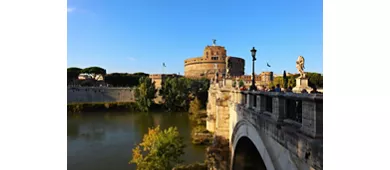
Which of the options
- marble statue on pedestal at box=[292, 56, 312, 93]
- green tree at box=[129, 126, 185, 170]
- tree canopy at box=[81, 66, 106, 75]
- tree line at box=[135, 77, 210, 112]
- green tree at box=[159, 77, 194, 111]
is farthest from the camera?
tree canopy at box=[81, 66, 106, 75]

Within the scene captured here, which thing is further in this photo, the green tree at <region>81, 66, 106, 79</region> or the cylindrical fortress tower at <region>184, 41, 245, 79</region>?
the green tree at <region>81, 66, 106, 79</region>

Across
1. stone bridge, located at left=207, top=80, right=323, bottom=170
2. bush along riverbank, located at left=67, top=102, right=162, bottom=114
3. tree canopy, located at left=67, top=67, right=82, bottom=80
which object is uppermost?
tree canopy, located at left=67, top=67, right=82, bottom=80

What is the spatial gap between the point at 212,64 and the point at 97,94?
24.5 m

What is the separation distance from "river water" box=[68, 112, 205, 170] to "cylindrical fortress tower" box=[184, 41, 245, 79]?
864 inches

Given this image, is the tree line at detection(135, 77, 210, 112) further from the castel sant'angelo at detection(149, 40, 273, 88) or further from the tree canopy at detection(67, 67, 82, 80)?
the tree canopy at detection(67, 67, 82, 80)

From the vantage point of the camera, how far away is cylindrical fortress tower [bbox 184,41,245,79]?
5528 centimetres

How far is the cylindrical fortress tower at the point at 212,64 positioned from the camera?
55281 millimetres

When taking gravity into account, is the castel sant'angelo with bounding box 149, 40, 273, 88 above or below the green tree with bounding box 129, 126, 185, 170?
above

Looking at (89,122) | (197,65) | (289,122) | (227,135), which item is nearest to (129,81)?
(197,65)

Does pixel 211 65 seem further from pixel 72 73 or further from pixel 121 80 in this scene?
pixel 72 73

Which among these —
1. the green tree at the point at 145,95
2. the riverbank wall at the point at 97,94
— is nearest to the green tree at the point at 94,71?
the riverbank wall at the point at 97,94

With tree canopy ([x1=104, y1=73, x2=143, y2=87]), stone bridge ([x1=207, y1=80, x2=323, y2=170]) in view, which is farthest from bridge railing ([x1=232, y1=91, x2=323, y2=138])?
tree canopy ([x1=104, y1=73, x2=143, y2=87])
